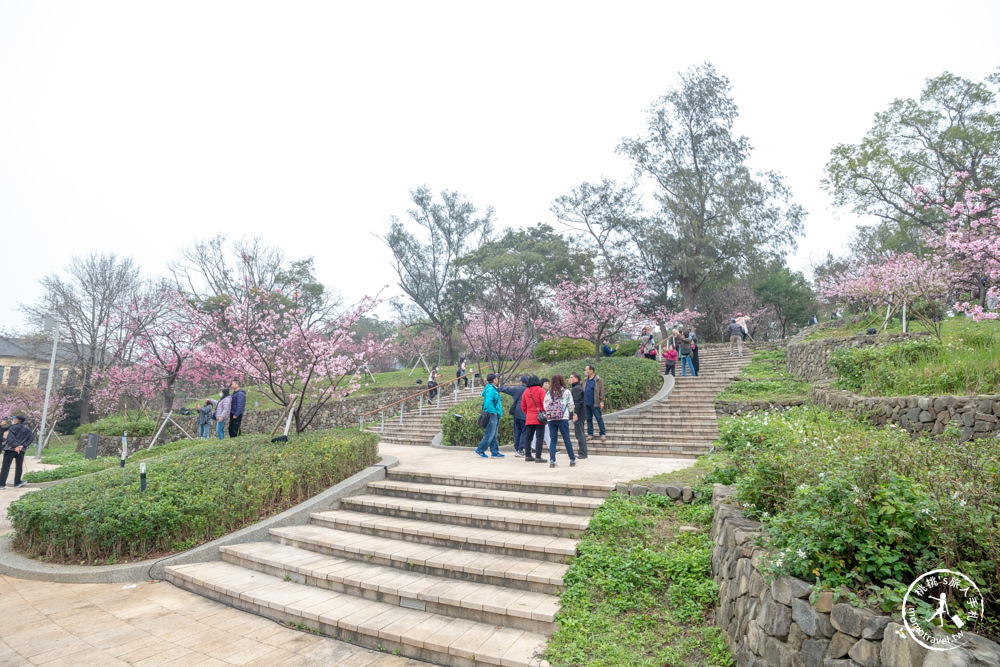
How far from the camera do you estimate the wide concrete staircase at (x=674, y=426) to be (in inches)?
405

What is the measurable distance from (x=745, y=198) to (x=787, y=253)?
380 centimetres

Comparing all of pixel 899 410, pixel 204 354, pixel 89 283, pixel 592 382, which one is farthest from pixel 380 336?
pixel 899 410

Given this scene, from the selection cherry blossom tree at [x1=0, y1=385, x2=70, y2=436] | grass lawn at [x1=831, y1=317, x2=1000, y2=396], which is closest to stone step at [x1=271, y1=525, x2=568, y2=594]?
grass lawn at [x1=831, y1=317, x2=1000, y2=396]

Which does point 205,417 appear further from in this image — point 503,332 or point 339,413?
point 503,332

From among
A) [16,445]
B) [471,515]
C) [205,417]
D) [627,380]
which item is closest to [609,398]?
[627,380]

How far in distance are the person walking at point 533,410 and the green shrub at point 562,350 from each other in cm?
1638

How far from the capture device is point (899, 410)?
6.96m

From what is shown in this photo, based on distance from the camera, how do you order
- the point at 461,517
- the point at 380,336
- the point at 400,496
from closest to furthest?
the point at 461,517 → the point at 400,496 → the point at 380,336

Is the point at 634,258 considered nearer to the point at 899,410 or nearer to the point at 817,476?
the point at 899,410

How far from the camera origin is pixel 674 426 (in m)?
11.5

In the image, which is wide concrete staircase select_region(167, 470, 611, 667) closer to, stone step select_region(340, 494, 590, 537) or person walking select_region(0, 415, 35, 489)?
stone step select_region(340, 494, 590, 537)

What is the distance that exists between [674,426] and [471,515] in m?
7.07

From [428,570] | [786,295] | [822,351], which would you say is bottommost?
[428,570]

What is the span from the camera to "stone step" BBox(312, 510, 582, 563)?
200 inches
